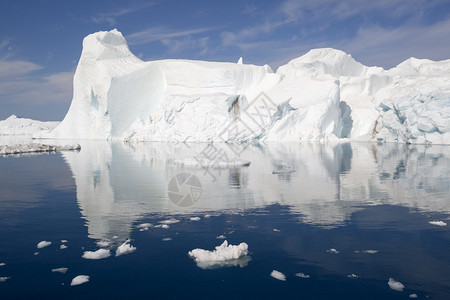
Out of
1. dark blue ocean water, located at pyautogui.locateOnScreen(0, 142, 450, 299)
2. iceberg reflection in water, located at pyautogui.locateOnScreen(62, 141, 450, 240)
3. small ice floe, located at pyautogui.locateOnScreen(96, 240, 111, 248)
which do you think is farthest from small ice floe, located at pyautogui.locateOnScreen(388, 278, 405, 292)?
small ice floe, located at pyautogui.locateOnScreen(96, 240, 111, 248)

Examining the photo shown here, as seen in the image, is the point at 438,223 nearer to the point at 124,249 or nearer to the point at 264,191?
the point at 264,191

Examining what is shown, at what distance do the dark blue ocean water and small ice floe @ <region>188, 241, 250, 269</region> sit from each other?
0.42ft

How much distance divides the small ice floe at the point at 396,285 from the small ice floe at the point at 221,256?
2094 mm

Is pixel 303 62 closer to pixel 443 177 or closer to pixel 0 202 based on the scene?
pixel 443 177

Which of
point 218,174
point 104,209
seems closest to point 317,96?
point 218,174

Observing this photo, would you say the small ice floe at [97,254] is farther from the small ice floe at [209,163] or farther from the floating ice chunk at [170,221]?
the small ice floe at [209,163]

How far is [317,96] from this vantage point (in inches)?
1774

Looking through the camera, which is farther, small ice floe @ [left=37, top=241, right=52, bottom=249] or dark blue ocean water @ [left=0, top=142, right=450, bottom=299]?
small ice floe @ [left=37, top=241, right=52, bottom=249]

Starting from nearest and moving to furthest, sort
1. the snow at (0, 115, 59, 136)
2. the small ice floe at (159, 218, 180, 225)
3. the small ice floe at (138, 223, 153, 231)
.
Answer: the small ice floe at (138, 223, 153, 231)
the small ice floe at (159, 218, 180, 225)
the snow at (0, 115, 59, 136)

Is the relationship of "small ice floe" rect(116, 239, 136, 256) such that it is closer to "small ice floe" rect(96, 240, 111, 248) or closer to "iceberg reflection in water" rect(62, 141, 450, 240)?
"small ice floe" rect(96, 240, 111, 248)

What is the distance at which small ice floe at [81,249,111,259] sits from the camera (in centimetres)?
624

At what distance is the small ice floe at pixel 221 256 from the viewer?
19.5 feet

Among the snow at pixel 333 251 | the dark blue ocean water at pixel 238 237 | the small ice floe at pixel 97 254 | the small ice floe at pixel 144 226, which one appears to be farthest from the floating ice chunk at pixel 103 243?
the snow at pixel 333 251

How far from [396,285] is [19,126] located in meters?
112
